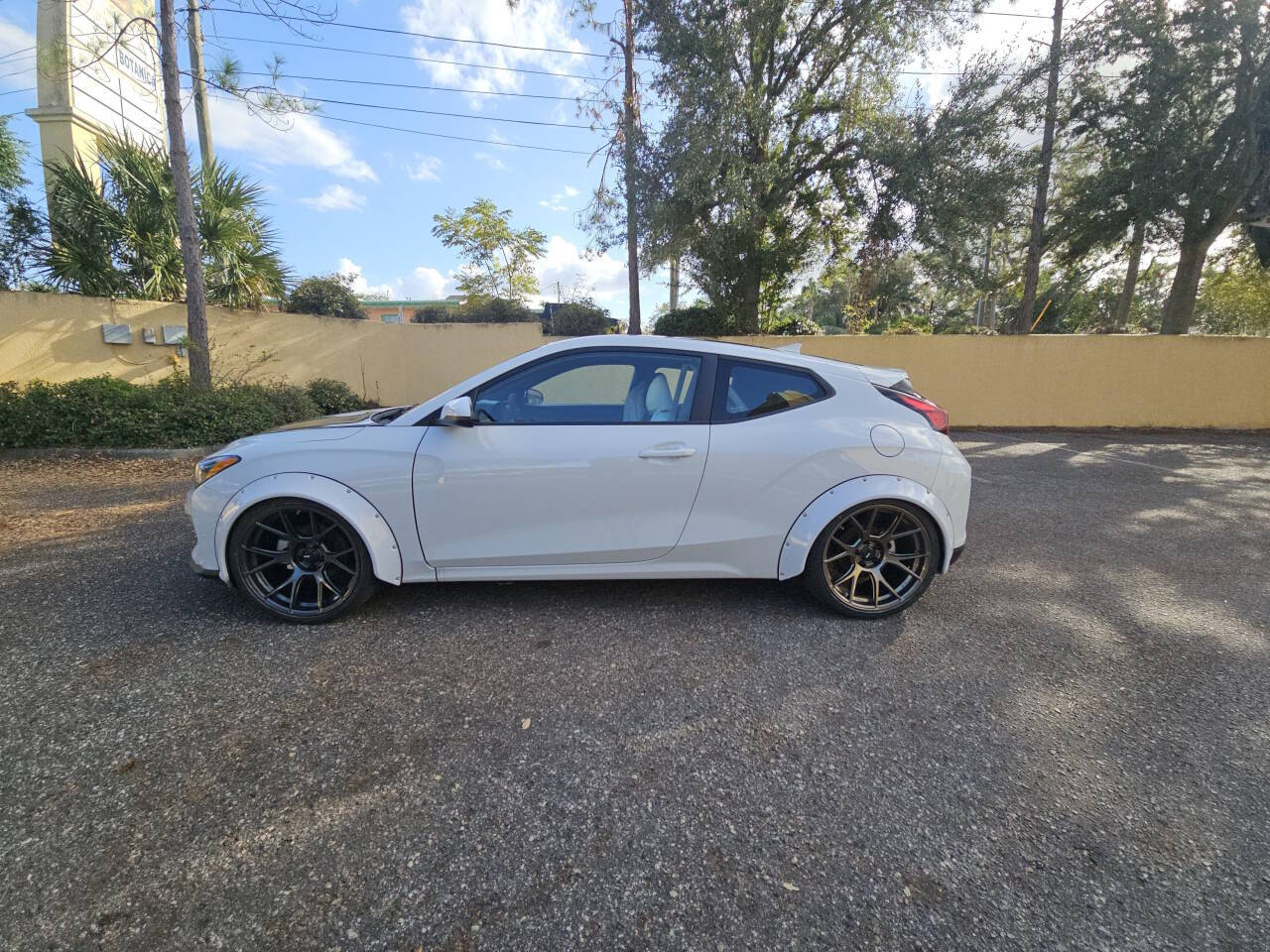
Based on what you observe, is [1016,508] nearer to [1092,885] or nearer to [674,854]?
[1092,885]

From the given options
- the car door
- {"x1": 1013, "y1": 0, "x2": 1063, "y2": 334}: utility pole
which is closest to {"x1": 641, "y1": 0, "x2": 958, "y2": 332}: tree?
{"x1": 1013, "y1": 0, "x2": 1063, "y2": 334}: utility pole

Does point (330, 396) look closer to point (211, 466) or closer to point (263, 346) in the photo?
point (263, 346)

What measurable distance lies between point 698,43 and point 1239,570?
1084 centimetres

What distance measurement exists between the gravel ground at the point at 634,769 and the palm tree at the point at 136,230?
8.10m

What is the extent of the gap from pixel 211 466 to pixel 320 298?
1062cm

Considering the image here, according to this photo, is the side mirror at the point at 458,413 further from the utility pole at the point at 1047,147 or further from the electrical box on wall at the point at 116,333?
the utility pole at the point at 1047,147

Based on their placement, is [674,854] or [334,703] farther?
[334,703]

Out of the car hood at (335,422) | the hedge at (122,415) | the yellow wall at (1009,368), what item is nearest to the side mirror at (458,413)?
the car hood at (335,422)

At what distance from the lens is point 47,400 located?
22.1 feet

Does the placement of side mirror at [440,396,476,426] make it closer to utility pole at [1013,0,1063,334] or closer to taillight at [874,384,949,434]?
taillight at [874,384,949,434]

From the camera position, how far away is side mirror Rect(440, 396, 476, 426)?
276cm

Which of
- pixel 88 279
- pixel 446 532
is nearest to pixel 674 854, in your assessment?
pixel 446 532

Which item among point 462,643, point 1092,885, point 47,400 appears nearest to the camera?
point 1092,885

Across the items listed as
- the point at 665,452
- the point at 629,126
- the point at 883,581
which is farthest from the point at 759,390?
the point at 629,126
